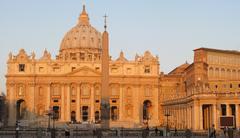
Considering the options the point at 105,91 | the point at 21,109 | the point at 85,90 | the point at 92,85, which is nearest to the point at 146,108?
the point at 92,85

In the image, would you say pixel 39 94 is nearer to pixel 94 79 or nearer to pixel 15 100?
pixel 15 100

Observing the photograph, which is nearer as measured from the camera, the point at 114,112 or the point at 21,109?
the point at 114,112

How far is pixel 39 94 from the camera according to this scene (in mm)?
110250

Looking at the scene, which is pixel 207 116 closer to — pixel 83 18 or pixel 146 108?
pixel 146 108

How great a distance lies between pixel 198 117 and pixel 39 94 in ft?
145

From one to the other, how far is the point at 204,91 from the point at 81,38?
210 feet

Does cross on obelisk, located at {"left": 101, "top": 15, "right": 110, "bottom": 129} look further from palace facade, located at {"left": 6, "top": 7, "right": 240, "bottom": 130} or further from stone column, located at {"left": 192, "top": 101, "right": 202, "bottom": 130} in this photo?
palace facade, located at {"left": 6, "top": 7, "right": 240, "bottom": 130}

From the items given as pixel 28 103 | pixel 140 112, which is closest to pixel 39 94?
pixel 28 103

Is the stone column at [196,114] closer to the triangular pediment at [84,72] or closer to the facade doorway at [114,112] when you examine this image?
the triangular pediment at [84,72]

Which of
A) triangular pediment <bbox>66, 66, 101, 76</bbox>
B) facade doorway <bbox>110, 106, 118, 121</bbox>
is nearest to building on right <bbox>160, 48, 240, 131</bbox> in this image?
facade doorway <bbox>110, 106, 118, 121</bbox>

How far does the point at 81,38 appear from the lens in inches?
5340

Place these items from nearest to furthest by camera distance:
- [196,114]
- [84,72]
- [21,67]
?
1. [196,114]
2. [84,72]
3. [21,67]

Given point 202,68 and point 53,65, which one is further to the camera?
point 53,65

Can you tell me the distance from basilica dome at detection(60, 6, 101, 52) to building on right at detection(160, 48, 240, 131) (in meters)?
23.2
